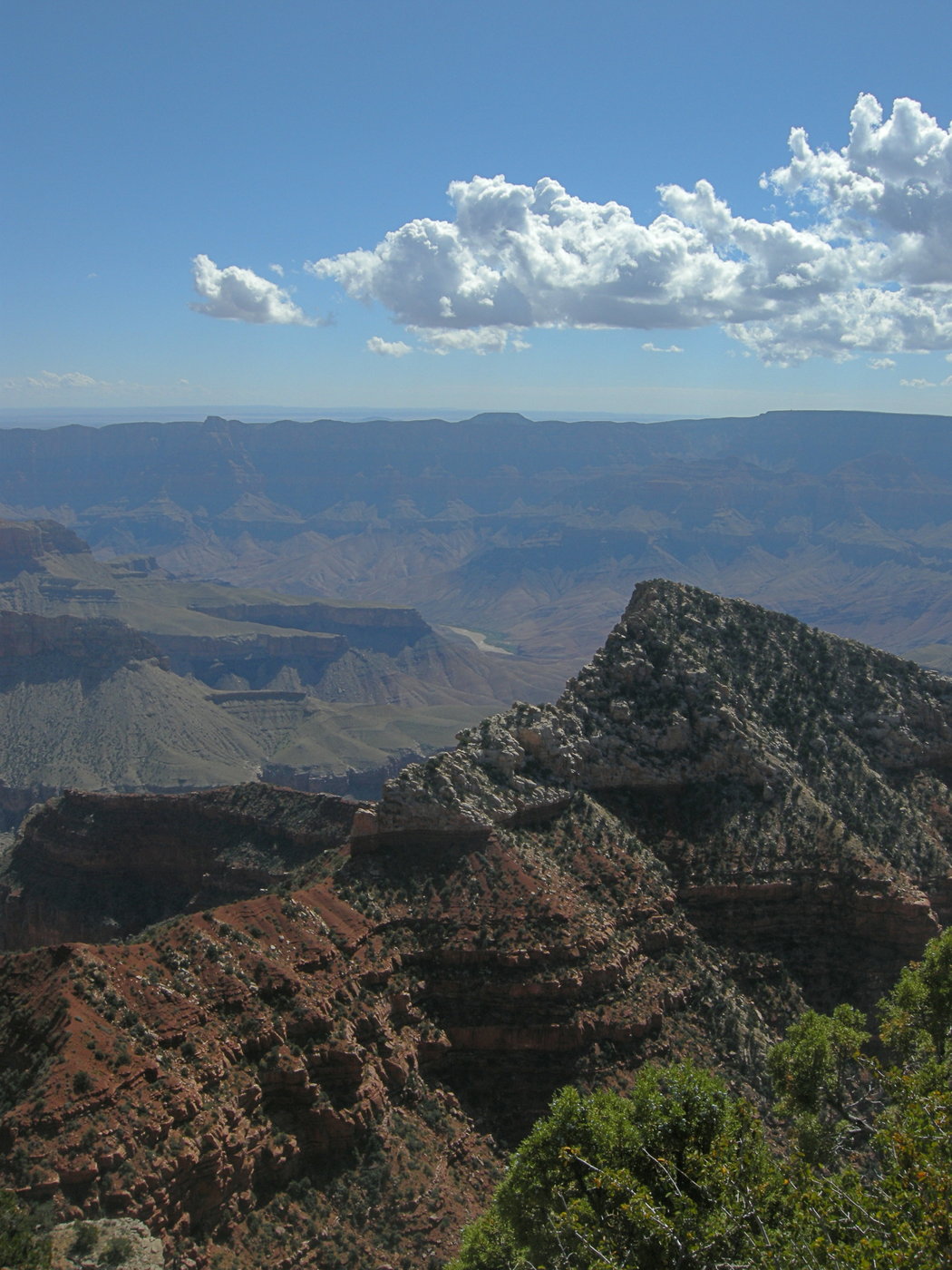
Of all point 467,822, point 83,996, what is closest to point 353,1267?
point 83,996

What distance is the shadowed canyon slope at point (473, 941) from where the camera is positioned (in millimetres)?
42438

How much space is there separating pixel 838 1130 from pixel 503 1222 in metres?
14.9

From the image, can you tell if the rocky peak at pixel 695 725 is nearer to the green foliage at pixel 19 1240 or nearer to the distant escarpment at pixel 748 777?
the distant escarpment at pixel 748 777

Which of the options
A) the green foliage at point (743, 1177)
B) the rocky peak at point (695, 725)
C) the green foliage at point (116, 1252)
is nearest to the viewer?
the green foliage at point (743, 1177)

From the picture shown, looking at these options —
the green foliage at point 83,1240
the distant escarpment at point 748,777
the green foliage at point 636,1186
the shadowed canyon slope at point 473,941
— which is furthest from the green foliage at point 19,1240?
the distant escarpment at point 748,777

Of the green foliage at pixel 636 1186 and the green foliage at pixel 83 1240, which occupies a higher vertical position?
the green foliage at pixel 636 1186

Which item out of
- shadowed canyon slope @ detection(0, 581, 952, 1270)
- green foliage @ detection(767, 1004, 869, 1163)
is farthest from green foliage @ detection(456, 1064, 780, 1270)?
shadowed canyon slope @ detection(0, 581, 952, 1270)

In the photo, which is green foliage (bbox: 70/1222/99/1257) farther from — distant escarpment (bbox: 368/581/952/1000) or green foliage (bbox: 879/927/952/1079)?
green foliage (bbox: 879/927/952/1079)

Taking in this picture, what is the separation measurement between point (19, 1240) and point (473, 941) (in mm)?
26297

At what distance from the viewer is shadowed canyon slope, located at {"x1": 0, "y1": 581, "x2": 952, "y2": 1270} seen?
42438mm

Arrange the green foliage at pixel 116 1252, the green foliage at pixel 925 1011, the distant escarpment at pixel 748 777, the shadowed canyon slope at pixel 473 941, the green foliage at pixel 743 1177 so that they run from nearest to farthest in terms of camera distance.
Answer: the green foliage at pixel 743 1177 → the green foliage at pixel 116 1252 → the shadowed canyon slope at pixel 473 941 → the green foliage at pixel 925 1011 → the distant escarpment at pixel 748 777

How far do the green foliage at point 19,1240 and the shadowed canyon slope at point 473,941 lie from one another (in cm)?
199

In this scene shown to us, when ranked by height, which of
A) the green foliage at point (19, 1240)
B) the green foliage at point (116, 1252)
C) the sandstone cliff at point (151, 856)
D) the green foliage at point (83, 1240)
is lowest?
the sandstone cliff at point (151, 856)

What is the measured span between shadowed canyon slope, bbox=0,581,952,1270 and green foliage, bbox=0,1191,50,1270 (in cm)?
199
